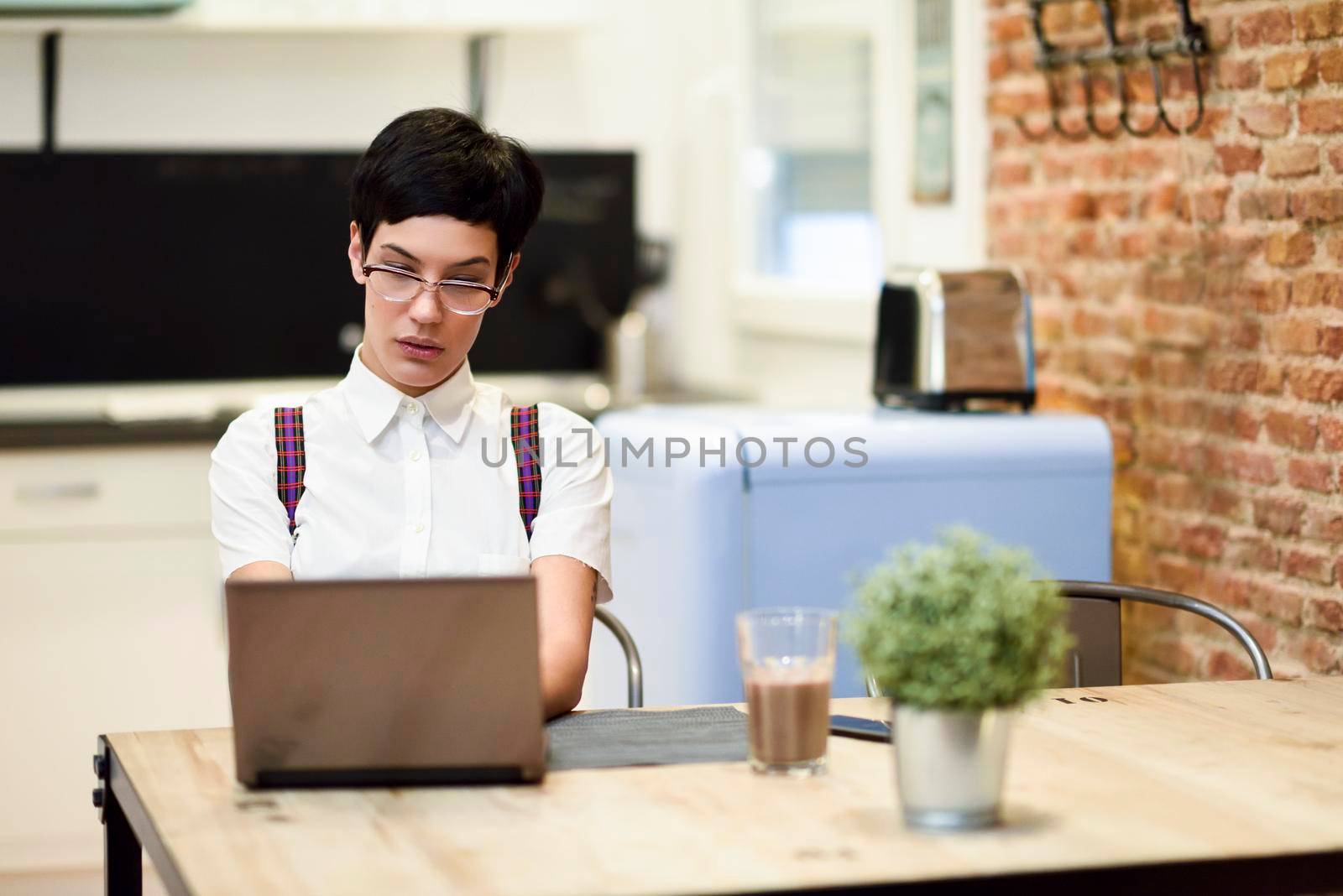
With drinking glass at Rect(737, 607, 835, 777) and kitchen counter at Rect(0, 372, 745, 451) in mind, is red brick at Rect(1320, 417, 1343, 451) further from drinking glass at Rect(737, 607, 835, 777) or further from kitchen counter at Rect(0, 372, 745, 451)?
kitchen counter at Rect(0, 372, 745, 451)

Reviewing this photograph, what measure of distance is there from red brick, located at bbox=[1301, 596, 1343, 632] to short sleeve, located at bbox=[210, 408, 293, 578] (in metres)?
1.44

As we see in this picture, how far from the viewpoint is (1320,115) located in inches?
93.8

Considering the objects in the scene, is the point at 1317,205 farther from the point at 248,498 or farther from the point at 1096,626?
the point at 248,498

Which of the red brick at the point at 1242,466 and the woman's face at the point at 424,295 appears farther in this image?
the red brick at the point at 1242,466

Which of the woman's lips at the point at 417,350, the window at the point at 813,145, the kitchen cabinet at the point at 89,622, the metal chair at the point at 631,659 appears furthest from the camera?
the window at the point at 813,145

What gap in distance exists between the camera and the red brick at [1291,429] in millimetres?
2434

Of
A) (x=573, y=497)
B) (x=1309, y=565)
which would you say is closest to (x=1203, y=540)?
(x=1309, y=565)

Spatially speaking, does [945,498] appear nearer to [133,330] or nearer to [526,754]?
[526,754]

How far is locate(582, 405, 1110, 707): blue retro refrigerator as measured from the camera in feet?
8.45

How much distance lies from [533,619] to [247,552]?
1.95 feet

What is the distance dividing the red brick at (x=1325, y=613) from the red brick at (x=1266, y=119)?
2.20ft

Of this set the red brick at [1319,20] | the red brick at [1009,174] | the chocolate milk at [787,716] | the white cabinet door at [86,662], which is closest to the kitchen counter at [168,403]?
the white cabinet door at [86,662]

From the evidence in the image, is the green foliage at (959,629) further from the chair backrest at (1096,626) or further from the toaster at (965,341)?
the toaster at (965,341)

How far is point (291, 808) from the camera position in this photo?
1.37m
